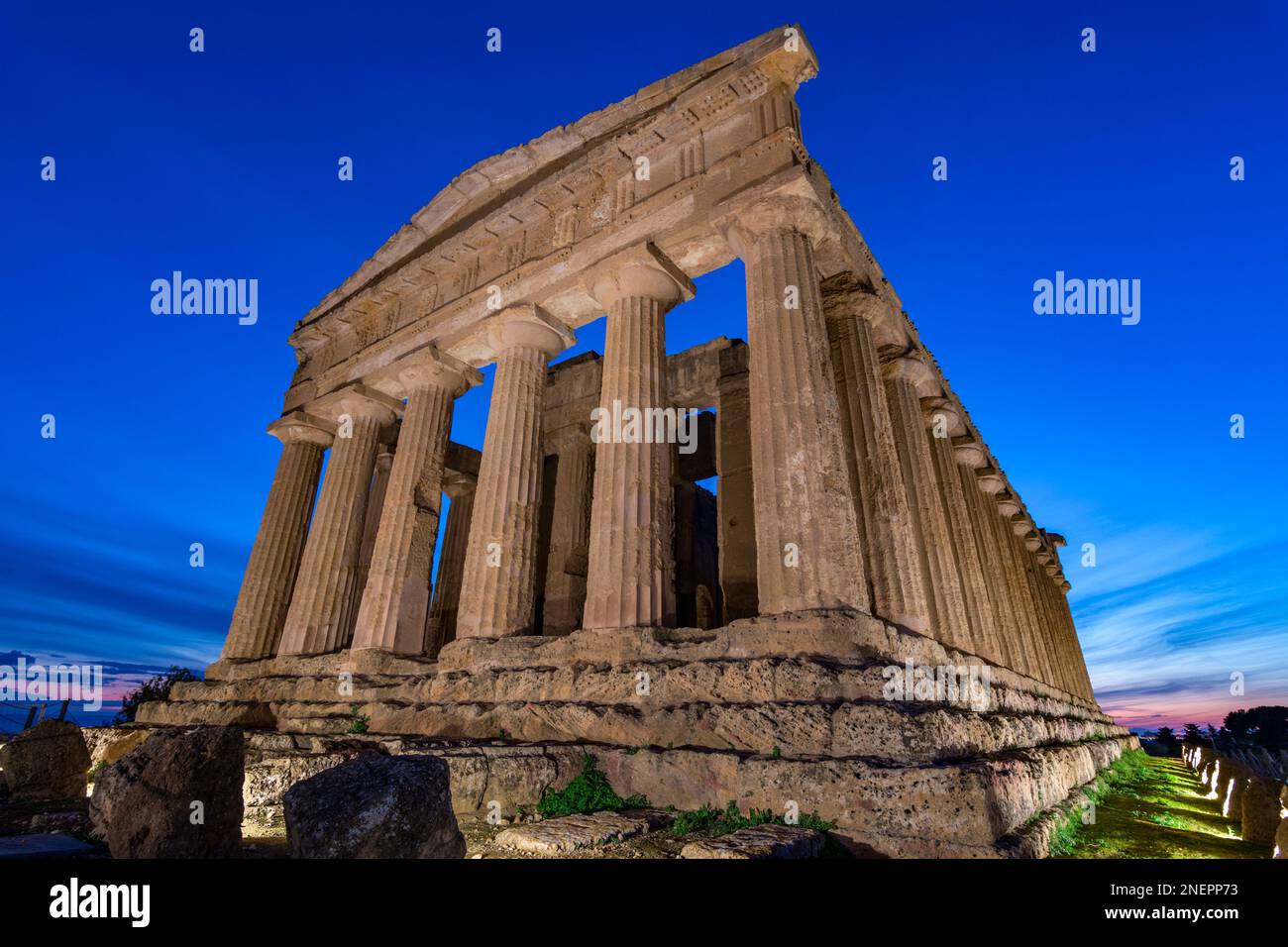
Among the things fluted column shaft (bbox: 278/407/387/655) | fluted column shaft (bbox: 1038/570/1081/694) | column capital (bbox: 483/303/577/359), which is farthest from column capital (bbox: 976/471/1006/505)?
fluted column shaft (bbox: 278/407/387/655)

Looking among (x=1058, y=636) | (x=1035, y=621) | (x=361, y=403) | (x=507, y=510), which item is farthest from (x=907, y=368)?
(x=1058, y=636)

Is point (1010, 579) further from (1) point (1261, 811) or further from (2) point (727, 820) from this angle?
(2) point (727, 820)

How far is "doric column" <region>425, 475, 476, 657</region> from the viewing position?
19219mm

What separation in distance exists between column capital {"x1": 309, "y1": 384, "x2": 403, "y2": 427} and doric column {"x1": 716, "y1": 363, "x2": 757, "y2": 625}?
8.36 m

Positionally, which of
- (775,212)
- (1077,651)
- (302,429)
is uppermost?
(775,212)

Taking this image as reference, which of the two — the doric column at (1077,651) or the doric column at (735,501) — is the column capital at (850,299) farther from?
the doric column at (1077,651)

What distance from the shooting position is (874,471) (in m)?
9.67

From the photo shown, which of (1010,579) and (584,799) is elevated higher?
(1010,579)

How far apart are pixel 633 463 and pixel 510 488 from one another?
281cm

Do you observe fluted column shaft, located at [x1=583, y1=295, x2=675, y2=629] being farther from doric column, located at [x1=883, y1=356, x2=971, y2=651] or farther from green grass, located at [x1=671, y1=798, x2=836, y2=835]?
doric column, located at [x1=883, y1=356, x2=971, y2=651]

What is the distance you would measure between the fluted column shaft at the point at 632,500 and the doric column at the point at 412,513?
4640 mm

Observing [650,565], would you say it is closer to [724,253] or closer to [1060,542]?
[724,253]
